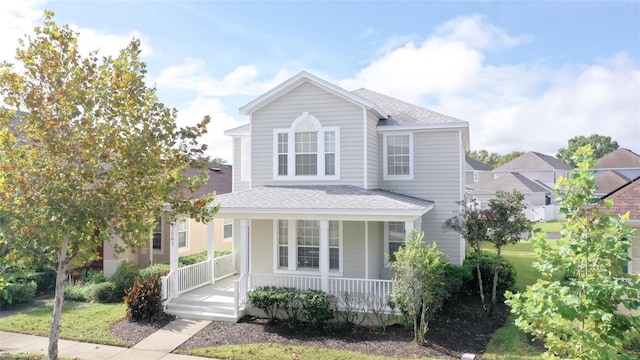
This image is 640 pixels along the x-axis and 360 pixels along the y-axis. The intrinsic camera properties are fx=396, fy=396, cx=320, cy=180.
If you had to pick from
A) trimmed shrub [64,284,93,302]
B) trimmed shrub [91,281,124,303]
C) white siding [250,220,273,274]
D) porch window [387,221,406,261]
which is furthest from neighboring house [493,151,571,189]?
trimmed shrub [64,284,93,302]

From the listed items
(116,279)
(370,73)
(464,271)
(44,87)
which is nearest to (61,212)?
(44,87)

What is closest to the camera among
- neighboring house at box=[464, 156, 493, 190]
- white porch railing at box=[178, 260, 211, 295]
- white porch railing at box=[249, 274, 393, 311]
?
white porch railing at box=[249, 274, 393, 311]

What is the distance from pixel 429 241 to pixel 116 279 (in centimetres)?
1137

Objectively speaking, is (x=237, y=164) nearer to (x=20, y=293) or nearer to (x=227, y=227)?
(x=227, y=227)

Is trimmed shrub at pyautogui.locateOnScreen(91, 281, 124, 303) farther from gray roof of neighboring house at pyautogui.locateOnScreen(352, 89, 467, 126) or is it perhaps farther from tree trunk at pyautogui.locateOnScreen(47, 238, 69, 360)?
gray roof of neighboring house at pyautogui.locateOnScreen(352, 89, 467, 126)

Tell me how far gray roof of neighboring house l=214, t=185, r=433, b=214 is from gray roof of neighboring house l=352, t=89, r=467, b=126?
305 centimetres

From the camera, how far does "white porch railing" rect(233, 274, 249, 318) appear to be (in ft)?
37.8

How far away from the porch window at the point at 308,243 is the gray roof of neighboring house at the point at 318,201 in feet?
3.94

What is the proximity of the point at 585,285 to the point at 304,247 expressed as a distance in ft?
32.1

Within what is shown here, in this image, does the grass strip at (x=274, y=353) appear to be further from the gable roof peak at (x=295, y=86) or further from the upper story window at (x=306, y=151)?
the gable roof peak at (x=295, y=86)

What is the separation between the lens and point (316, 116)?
14250 millimetres

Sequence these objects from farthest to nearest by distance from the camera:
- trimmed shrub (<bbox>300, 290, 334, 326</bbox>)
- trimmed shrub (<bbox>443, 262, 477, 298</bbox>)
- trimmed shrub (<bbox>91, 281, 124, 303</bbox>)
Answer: trimmed shrub (<bbox>91, 281, 124, 303</bbox>) → trimmed shrub (<bbox>443, 262, 477, 298</bbox>) → trimmed shrub (<bbox>300, 290, 334, 326</bbox>)

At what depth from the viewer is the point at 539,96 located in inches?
815

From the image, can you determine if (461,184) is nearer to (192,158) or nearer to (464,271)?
(464,271)
